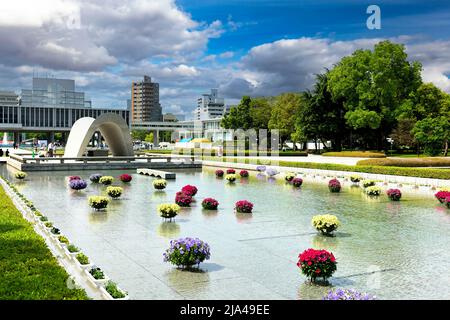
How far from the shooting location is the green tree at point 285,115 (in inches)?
3044

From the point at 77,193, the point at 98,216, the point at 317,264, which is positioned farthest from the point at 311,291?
the point at 77,193

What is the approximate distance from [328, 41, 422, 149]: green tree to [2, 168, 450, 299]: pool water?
118 ft

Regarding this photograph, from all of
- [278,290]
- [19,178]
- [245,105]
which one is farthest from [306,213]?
[245,105]

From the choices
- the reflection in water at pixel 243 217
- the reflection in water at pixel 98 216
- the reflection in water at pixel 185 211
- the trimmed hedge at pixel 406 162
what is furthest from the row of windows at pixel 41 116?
the reflection in water at pixel 243 217

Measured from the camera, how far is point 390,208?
1916 centimetres

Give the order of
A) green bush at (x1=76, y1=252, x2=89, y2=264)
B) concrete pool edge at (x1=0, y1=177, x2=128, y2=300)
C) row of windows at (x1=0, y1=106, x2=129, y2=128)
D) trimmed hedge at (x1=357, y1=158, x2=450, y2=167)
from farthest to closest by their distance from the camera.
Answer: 1. row of windows at (x1=0, y1=106, x2=129, y2=128)
2. trimmed hedge at (x1=357, y1=158, x2=450, y2=167)
3. green bush at (x1=76, y1=252, x2=89, y2=264)
4. concrete pool edge at (x1=0, y1=177, x2=128, y2=300)

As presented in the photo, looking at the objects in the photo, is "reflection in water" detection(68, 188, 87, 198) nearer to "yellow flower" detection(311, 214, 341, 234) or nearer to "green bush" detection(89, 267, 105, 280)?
"yellow flower" detection(311, 214, 341, 234)

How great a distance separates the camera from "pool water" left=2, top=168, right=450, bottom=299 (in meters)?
8.70

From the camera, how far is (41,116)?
110m

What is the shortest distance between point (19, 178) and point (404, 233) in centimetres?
2388

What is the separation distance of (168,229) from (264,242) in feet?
10.5

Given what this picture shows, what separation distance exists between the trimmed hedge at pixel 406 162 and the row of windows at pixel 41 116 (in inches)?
3520

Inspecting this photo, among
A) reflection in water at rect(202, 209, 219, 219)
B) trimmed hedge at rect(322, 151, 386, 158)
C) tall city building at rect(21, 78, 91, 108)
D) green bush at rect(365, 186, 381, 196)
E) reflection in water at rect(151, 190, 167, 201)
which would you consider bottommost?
reflection in water at rect(202, 209, 219, 219)

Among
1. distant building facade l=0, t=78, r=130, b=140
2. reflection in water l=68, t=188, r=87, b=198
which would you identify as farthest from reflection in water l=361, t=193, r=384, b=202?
distant building facade l=0, t=78, r=130, b=140
